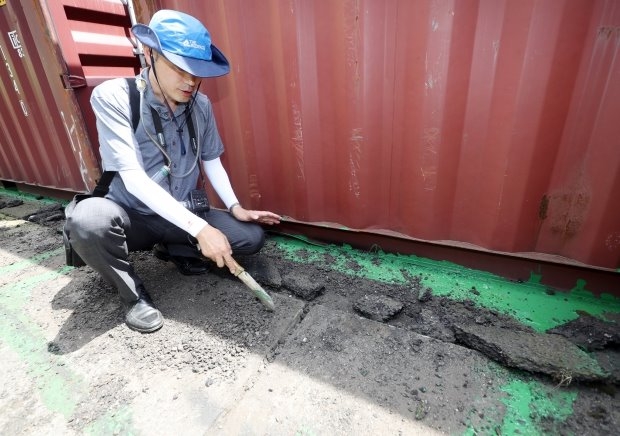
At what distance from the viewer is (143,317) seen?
1688mm

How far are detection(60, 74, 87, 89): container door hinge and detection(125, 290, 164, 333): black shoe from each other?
178 centimetres

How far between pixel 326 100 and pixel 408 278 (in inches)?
49.9

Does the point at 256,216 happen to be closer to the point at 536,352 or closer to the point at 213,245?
the point at 213,245

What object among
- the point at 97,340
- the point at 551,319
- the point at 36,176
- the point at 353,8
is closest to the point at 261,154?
the point at 353,8

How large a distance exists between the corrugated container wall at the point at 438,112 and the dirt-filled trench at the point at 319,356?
412 mm

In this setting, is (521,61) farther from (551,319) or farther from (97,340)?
(97,340)

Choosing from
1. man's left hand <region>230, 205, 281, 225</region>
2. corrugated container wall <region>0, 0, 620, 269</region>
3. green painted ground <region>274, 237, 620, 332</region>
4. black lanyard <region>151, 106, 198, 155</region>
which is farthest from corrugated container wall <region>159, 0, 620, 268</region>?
black lanyard <region>151, 106, 198, 155</region>

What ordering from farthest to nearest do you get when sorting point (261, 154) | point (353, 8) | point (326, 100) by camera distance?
1. point (261, 154)
2. point (326, 100)
3. point (353, 8)

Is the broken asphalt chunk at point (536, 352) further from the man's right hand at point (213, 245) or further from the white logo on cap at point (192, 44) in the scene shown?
the white logo on cap at point (192, 44)

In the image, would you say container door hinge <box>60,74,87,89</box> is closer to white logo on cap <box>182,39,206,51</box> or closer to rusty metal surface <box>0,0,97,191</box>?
rusty metal surface <box>0,0,97,191</box>

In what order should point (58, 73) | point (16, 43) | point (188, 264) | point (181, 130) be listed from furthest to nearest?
1. point (16, 43)
2. point (58, 73)
3. point (188, 264)
4. point (181, 130)

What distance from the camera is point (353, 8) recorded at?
1744 mm

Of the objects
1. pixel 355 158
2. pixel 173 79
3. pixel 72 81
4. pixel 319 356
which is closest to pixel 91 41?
pixel 72 81

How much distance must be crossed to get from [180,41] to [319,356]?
5.32ft
